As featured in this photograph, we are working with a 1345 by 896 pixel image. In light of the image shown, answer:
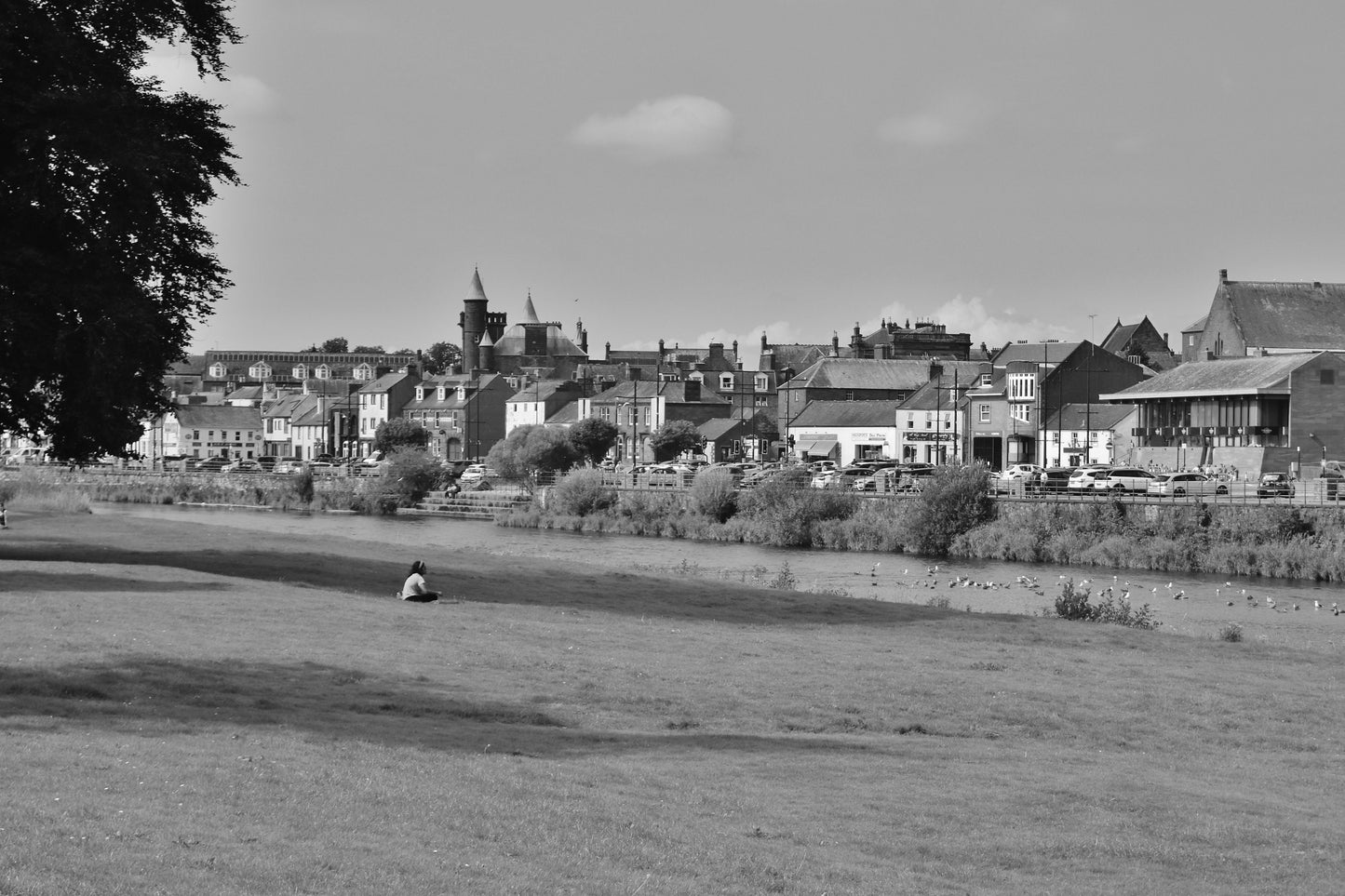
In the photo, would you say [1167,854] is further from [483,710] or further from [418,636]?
[418,636]

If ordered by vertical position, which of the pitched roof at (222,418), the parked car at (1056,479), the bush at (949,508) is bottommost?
the bush at (949,508)

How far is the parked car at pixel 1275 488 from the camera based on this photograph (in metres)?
65.1

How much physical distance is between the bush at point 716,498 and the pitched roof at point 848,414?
49.7 metres

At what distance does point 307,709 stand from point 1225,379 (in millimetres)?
81268


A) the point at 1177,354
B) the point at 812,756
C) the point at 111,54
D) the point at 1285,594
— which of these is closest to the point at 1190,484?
the point at 1285,594

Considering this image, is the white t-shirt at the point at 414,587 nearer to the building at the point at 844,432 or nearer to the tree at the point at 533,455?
the tree at the point at 533,455

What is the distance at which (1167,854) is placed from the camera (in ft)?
44.8

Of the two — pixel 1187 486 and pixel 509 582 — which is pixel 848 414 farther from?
pixel 509 582

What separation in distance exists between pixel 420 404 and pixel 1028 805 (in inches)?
6272

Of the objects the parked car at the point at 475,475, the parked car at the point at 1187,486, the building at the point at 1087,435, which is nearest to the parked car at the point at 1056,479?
the parked car at the point at 1187,486

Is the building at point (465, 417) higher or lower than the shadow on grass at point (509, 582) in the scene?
higher

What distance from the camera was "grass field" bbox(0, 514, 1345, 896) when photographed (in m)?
11.5

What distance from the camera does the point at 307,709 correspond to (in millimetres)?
16938

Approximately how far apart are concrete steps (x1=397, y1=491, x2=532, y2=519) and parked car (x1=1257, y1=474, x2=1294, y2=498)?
43.5m
